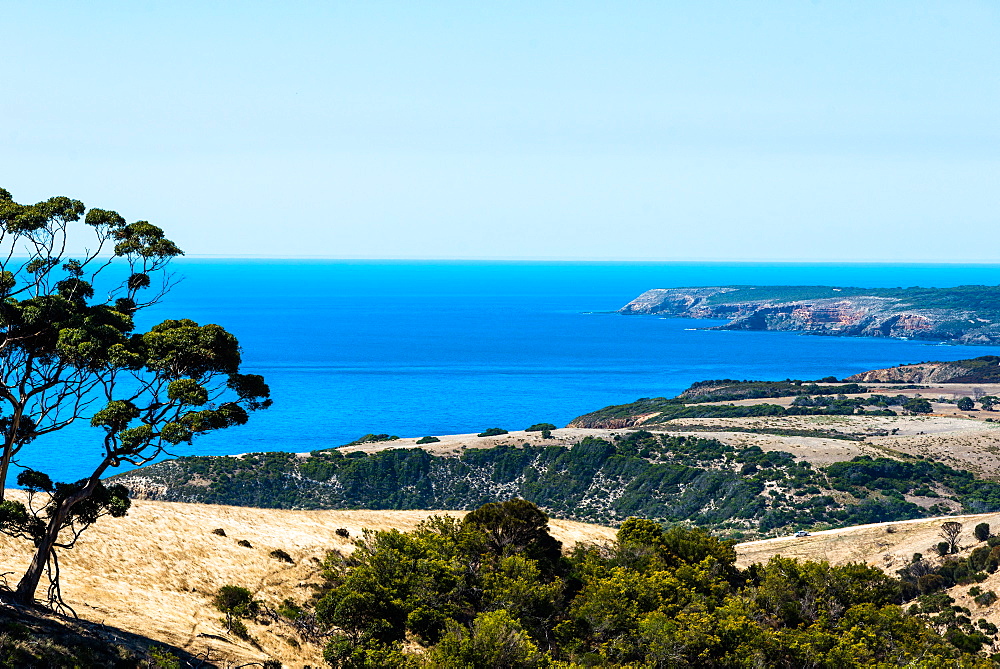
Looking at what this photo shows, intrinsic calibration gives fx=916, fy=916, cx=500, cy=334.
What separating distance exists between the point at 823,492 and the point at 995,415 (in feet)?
225

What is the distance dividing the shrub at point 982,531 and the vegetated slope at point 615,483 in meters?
25.5

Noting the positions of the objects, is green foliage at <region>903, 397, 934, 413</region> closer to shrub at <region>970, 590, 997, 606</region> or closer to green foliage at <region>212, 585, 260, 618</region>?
shrub at <region>970, 590, 997, 606</region>

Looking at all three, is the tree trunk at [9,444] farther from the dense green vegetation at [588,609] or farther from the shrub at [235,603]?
A: the dense green vegetation at [588,609]

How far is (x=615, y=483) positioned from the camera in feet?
344

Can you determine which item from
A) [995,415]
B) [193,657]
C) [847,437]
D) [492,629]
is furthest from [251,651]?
[995,415]

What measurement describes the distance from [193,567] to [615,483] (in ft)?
243

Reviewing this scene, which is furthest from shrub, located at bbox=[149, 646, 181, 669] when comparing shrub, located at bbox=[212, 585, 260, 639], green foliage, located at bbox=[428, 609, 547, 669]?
green foliage, located at bbox=[428, 609, 547, 669]

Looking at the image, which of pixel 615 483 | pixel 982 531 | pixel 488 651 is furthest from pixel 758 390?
pixel 488 651

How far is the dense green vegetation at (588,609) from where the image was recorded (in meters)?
30.8

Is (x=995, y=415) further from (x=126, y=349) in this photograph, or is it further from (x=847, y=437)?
(x=126, y=349)

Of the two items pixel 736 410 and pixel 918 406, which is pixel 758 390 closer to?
pixel 736 410

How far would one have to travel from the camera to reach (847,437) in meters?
120

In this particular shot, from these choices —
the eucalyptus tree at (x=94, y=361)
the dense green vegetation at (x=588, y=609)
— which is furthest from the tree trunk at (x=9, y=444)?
the dense green vegetation at (x=588, y=609)

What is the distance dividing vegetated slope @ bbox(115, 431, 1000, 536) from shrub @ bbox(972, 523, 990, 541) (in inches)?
1003
